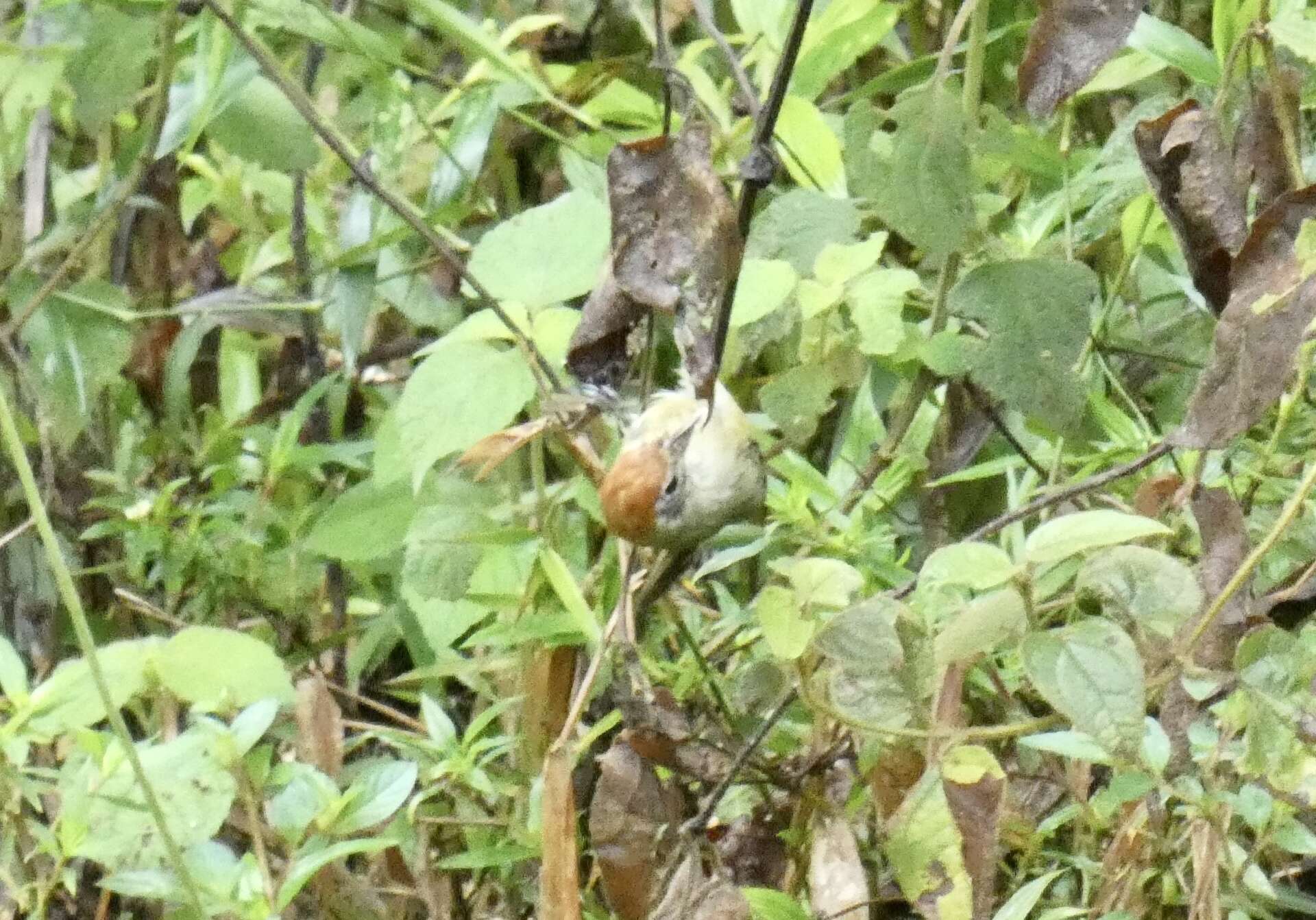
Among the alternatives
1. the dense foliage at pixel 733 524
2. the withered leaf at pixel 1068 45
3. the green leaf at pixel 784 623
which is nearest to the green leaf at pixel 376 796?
the dense foliage at pixel 733 524

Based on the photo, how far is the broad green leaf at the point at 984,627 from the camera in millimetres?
656

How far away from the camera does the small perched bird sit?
74 centimetres

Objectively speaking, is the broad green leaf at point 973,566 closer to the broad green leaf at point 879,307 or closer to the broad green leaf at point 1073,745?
the broad green leaf at point 1073,745

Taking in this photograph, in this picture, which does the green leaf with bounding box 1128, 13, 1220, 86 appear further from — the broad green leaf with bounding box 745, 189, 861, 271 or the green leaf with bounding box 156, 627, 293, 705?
the green leaf with bounding box 156, 627, 293, 705

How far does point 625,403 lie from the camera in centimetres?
85

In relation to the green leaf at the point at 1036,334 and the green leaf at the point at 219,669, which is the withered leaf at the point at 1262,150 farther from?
the green leaf at the point at 219,669

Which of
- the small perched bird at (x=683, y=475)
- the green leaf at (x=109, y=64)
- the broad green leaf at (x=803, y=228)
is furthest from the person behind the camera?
the green leaf at (x=109, y=64)

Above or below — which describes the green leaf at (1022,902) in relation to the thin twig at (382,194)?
below

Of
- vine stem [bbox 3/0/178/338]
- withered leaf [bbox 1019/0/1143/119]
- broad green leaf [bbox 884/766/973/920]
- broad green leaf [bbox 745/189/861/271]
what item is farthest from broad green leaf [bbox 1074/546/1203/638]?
vine stem [bbox 3/0/178/338]

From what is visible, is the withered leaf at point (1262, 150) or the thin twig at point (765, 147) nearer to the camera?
the thin twig at point (765, 147)

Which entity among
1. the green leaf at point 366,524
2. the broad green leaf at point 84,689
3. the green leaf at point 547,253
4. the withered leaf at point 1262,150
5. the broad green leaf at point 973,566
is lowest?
the green leaf at point 366,524

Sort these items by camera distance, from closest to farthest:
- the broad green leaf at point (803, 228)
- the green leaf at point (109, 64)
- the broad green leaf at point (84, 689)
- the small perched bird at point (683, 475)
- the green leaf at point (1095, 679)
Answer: the green leaf at point (1095, 679), the small perched bird at point (683, 475), the broad green leaf at point (84, 689), the broad green leaf at point (803, 228), the green leaf at point (109, 64)

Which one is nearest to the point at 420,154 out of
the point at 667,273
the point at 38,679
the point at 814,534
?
the point at 38,679

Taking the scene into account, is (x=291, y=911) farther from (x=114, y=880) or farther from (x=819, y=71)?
(x=819, y=71)
